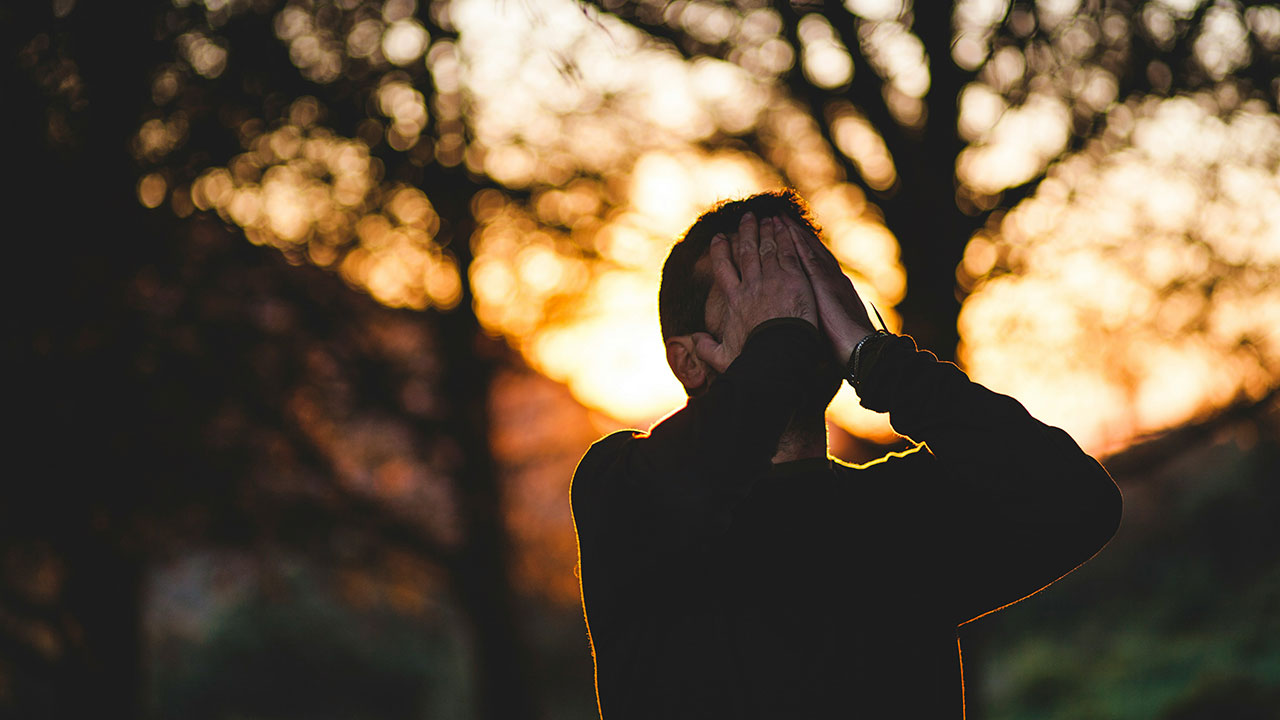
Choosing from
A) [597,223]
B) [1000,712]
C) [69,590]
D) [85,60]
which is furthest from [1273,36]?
[1000,712]

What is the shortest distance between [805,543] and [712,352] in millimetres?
366

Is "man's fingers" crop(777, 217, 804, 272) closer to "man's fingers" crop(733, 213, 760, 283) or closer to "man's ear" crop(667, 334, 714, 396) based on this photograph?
"man's fingers" crop(733, 213, 760, 283)

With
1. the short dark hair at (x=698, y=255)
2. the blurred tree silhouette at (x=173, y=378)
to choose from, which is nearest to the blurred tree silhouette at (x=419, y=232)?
the blurred tree silhouette at (x=173, y=378)

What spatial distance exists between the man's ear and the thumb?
1.1 inches

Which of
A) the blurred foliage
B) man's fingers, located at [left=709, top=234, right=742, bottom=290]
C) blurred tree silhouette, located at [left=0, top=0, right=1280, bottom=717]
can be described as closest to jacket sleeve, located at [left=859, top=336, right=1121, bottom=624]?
man's fingers, located at [left=709, top=234, right=742, bottom=290]

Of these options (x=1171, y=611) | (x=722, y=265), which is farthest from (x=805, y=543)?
(x=1171, y=611)

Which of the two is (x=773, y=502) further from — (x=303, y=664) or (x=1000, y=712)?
(x=303, y=664)

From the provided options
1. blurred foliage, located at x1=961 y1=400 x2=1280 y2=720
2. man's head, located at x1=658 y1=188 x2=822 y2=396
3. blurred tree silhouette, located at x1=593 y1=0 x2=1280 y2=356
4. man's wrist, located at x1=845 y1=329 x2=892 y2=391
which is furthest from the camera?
blurred foliage, located at x1=961 y1=400 x2=1280 y2=720

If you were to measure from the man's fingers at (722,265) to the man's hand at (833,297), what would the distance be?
118 millimetres

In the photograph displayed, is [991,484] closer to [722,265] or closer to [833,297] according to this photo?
[833,297]

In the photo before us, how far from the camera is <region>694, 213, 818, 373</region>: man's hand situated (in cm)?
157

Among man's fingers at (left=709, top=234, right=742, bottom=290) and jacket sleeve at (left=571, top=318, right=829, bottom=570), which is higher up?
man's fingers at (left=709, top=234, right=742, bottom=290)

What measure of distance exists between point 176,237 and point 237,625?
545 inches

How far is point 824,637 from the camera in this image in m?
1.49
